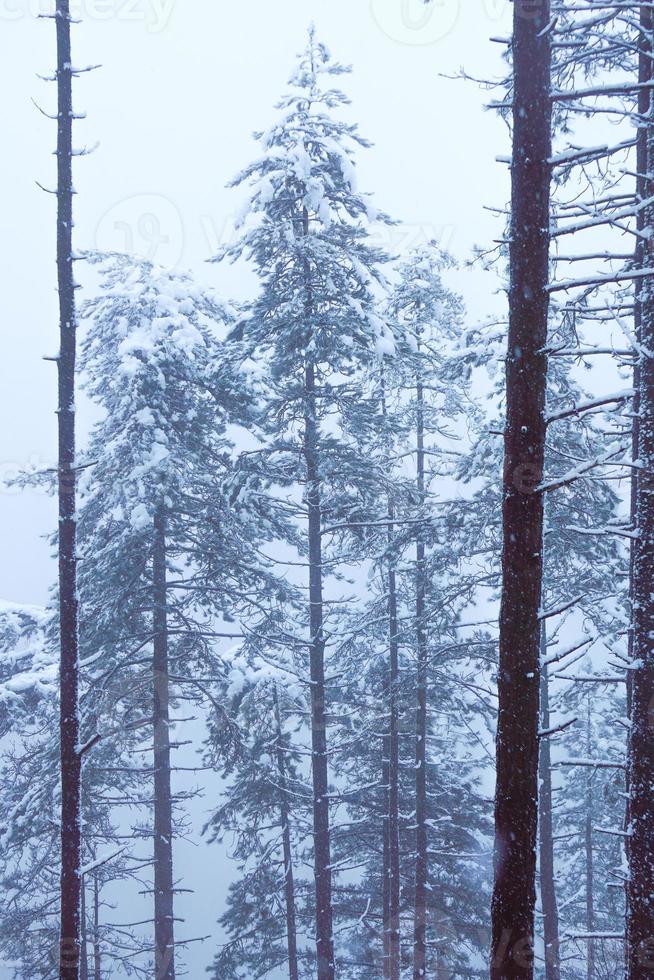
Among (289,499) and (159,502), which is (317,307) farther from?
(159,502)

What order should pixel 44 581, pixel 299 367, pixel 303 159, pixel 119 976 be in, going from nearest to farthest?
pixel 303 159
pixel 299 367
pixel 119 976
pixel 44 581

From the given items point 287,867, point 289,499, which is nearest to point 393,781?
point 287,867

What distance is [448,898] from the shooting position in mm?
19484

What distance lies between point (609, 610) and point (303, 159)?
946 centimetres

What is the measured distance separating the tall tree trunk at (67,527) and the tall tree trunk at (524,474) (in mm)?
4447

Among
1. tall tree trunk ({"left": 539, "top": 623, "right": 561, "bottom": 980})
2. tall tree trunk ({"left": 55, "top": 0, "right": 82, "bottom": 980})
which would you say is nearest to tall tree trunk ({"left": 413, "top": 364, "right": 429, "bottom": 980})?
tall tree trunk ({"left": 539, "top": 623, "right": 561, "bottom": 980})

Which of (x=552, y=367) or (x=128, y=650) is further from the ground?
(x=552, y=367)

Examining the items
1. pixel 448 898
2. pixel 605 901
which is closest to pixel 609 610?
pixel 448 898

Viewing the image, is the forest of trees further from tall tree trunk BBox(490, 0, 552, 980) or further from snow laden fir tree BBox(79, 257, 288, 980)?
tall tree trunk BBox(490, 0, 552, 980)

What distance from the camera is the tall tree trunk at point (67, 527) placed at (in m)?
7.59

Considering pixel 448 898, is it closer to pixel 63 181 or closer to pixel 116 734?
pixel 116 734

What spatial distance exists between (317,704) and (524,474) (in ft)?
28.0

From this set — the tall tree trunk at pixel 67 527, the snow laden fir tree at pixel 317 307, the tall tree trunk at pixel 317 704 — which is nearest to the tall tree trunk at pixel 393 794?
the tall tree trunk at pixel 317 704

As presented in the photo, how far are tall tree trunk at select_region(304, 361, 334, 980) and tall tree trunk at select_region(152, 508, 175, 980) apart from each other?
8.23ft
